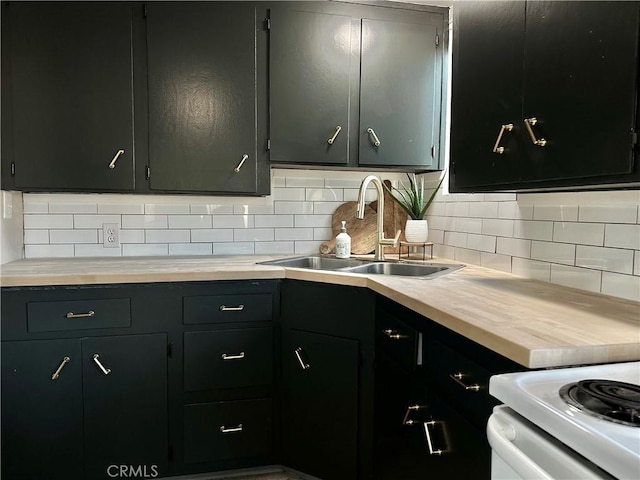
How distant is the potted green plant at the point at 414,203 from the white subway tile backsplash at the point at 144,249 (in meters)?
1.25

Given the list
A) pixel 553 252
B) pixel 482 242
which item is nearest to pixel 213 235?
pixel 482 242

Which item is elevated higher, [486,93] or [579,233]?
[486,93]

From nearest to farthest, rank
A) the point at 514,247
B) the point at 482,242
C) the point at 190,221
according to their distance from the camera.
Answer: the point at 514,247 → the point at 482,242 → the point at 190,221

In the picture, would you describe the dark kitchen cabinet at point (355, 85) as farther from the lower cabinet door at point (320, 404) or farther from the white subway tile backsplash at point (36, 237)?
the white subway tile backsplash at point (36, 237)

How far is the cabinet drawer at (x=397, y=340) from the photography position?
1.40 m

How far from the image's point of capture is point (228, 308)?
6.15 feet

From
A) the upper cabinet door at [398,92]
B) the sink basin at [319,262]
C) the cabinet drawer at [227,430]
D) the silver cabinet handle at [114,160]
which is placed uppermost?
the upper cabinet door at [398,92]

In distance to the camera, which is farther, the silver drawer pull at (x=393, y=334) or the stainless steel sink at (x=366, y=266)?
the stainless steel sink at (x=366, y=266)

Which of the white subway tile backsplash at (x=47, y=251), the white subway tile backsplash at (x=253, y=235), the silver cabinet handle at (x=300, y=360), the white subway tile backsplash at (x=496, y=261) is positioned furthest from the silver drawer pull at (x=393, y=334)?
the white subway tile backsplash at (x=47, y=251)

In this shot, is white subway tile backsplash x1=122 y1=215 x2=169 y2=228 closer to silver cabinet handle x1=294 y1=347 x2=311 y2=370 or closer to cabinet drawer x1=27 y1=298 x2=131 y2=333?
cabinet drawer x1=27 y1=298 x2=131 y2=333

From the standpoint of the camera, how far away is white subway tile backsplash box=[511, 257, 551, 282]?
1679 millimetres

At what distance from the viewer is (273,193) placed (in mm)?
2521

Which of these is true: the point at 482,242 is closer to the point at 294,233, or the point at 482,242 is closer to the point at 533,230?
the point at 533,230

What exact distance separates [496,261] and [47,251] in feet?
7.08
